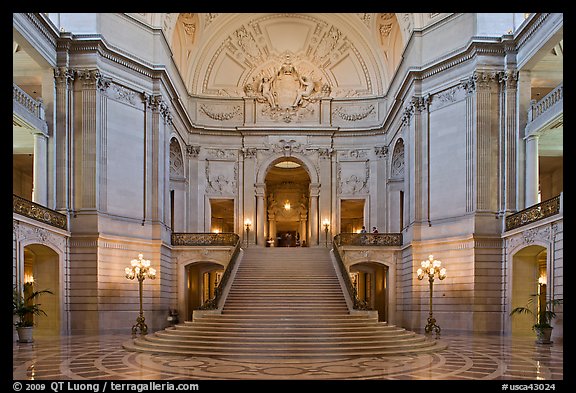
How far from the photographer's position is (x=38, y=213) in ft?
68.2

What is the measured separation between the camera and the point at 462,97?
24.9 m

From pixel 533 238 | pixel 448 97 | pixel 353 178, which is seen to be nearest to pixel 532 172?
pixel 533 238

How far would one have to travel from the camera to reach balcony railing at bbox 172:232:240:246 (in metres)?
28.7

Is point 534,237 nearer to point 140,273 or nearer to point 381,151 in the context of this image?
point 140,273

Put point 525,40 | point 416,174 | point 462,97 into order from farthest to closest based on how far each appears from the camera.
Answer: point 416,174 < point 462,97 < point 525,40

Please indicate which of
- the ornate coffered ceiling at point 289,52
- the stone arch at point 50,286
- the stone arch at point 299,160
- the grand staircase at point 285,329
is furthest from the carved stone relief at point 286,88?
the stone arch at point 50,286

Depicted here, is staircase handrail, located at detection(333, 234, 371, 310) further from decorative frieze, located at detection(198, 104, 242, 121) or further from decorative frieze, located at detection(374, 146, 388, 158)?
decorative frieze, located at detection(198, 104, 242, 121)

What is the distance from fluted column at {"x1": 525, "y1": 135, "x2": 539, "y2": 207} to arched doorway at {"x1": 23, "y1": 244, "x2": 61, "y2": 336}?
1650 centimetres

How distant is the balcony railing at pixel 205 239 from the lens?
1131 inches


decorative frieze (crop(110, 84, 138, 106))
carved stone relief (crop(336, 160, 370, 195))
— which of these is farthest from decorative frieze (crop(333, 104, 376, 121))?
decorative frieze (crop(110, 84, 138, 106))

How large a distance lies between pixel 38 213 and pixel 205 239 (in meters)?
9.24
